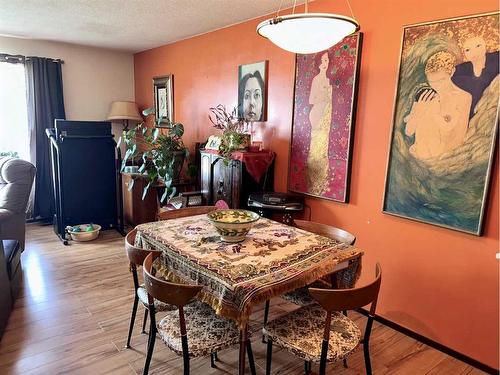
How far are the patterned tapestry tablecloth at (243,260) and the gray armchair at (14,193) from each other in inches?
73.8

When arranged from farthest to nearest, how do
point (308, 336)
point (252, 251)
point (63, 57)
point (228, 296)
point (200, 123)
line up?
point (63, 57) < point (200, 123) < point (252, 251) < point (308, 336) < point (228, 296)

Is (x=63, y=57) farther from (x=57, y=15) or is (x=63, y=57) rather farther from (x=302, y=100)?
(x=302, y=100)

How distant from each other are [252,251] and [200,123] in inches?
110

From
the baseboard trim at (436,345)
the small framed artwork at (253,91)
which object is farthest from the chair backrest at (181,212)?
the baseboard trim at (436,345)

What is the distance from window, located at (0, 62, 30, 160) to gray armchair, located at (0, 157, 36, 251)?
136 cm

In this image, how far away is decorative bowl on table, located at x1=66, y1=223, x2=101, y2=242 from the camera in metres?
4.02

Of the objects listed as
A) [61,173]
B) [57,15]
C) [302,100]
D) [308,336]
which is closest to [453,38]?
[302,100]

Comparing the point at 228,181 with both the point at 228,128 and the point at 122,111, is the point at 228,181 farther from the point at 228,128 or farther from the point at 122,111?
the point at 122,111

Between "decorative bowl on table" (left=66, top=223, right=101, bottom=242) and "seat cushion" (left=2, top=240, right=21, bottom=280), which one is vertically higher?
"seat cushion" (left=2, top=240, right=21, bottom=280)

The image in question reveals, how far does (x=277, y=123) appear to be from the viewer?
326 centimetres

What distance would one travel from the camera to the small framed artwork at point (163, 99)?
477cm

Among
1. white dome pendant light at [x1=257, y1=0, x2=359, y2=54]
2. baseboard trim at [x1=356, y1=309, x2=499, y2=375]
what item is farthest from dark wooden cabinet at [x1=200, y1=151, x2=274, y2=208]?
white dome pendant light at [x1=257, y1=0, x2=359, y2=54]

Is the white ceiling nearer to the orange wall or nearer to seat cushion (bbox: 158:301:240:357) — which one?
the orange wall

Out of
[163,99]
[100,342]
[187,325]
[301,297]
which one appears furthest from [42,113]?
[301,297]
